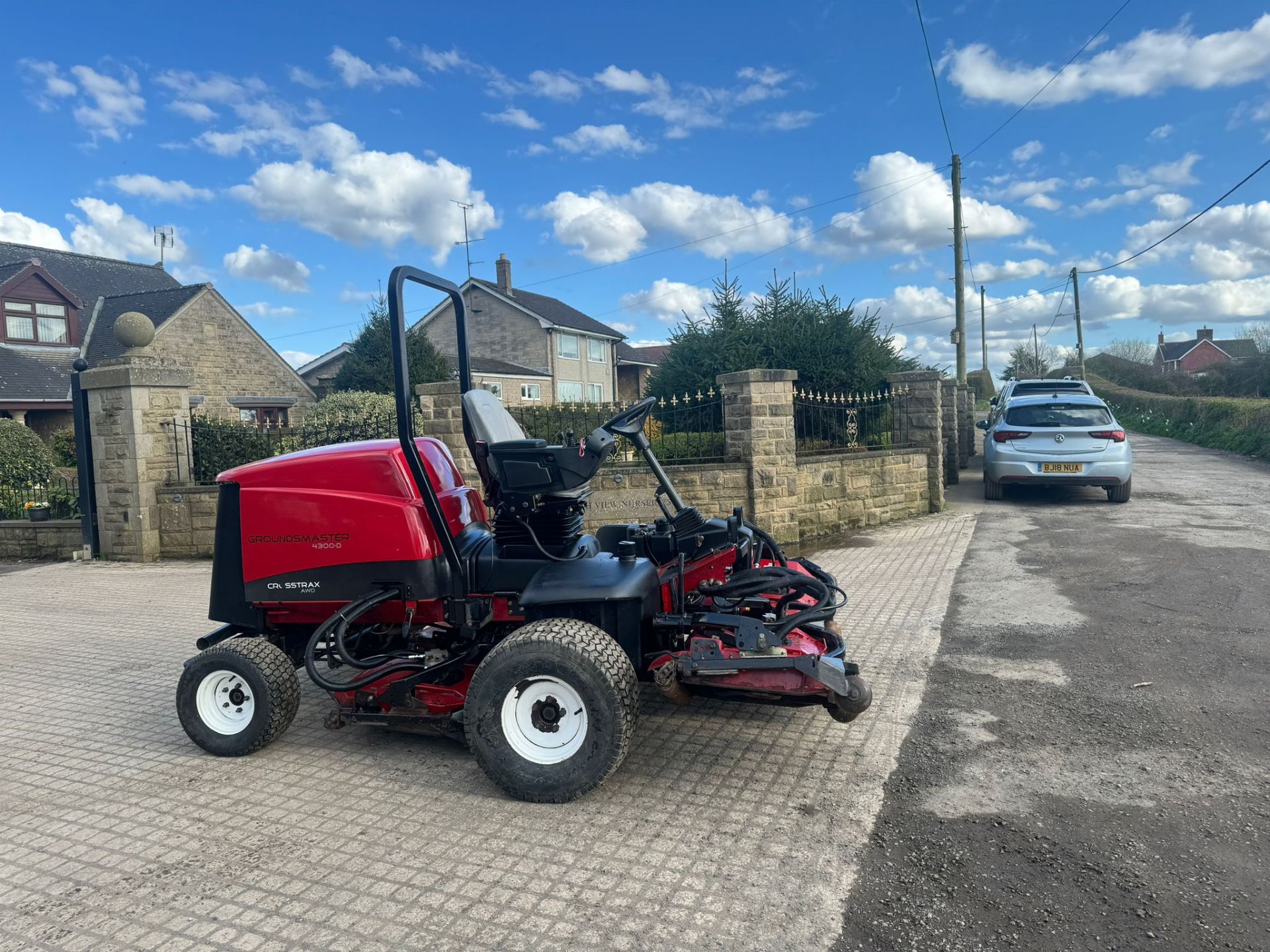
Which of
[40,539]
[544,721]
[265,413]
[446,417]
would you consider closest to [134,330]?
[40,539]

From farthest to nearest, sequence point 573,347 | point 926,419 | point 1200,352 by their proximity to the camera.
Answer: point 1200,352 → point 573,347 → point 926,419

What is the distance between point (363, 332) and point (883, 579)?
739 inches

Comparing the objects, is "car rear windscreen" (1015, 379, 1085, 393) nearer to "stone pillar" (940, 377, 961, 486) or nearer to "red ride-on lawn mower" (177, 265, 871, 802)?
"stone pillar" (940, 377, 961, 486)

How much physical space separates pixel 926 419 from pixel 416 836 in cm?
1035

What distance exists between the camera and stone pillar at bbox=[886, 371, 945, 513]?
12195 millimetres

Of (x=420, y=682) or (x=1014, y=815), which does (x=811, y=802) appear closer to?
(x=1014, y=815)

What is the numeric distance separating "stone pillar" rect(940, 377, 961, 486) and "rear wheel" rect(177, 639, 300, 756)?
13622 mm

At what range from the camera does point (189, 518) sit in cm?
1073

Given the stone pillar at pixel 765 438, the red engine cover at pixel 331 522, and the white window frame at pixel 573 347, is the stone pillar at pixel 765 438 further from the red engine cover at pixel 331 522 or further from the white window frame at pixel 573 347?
the white window frame at pixel 573 347

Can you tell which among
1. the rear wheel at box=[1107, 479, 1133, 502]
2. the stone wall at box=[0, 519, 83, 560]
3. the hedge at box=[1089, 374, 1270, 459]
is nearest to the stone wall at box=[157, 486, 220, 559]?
the stone wall at box=[0, 519, 83, 560]

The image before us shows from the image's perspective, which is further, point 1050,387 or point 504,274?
point 504,274

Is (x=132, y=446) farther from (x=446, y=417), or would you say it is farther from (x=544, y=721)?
(x=544, y=721)

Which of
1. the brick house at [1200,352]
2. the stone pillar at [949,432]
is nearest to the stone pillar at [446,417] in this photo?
the stone pillar at [949,432]

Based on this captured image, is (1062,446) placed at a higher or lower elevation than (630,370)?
lower
